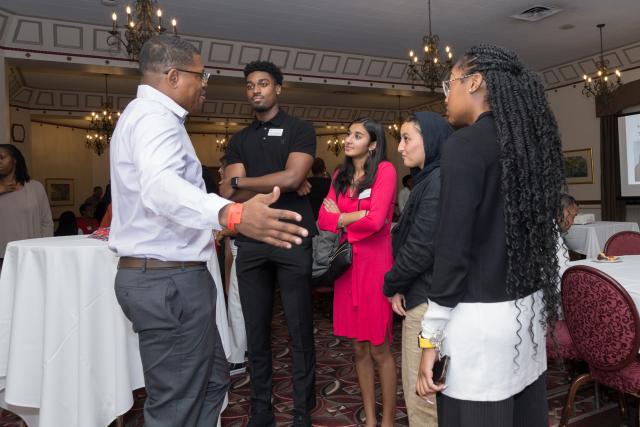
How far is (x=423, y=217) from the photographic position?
1942mm

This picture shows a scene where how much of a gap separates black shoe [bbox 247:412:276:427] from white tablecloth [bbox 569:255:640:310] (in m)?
1.81

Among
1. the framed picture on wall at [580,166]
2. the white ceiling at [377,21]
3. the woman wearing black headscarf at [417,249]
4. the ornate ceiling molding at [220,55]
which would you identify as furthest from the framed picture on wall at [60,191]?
the woman wearing black headscarf at [417,249]

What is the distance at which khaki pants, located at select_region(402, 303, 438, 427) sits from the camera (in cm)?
196

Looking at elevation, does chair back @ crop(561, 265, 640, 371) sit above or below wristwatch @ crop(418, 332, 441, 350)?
below

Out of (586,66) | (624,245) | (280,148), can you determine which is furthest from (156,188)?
(586,66)

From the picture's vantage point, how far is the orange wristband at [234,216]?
4.22 feet

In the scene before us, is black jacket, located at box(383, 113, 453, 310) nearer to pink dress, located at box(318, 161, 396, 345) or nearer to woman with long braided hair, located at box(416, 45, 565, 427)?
pink dress, located at box(318, 161, 396, 345)

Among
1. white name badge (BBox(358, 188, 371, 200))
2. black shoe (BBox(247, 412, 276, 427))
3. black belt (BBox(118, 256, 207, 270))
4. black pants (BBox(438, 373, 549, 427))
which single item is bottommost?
black shoe (BBox(247, 412, 276, 427))

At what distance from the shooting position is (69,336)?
2.38m

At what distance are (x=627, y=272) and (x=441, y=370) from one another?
187 centimetres

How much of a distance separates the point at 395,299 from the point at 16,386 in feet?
6.00

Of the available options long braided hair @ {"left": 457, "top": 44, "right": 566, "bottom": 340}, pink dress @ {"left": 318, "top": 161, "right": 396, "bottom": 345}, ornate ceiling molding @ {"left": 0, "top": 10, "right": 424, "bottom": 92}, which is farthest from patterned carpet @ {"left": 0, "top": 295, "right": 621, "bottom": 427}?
ornate ceiling molding @ {"left": 0, "top": 10, "right": 424, "bottom": 92}

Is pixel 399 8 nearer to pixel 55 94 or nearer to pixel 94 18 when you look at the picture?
pixel 94 18

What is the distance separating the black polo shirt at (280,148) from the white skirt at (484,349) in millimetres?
1329
